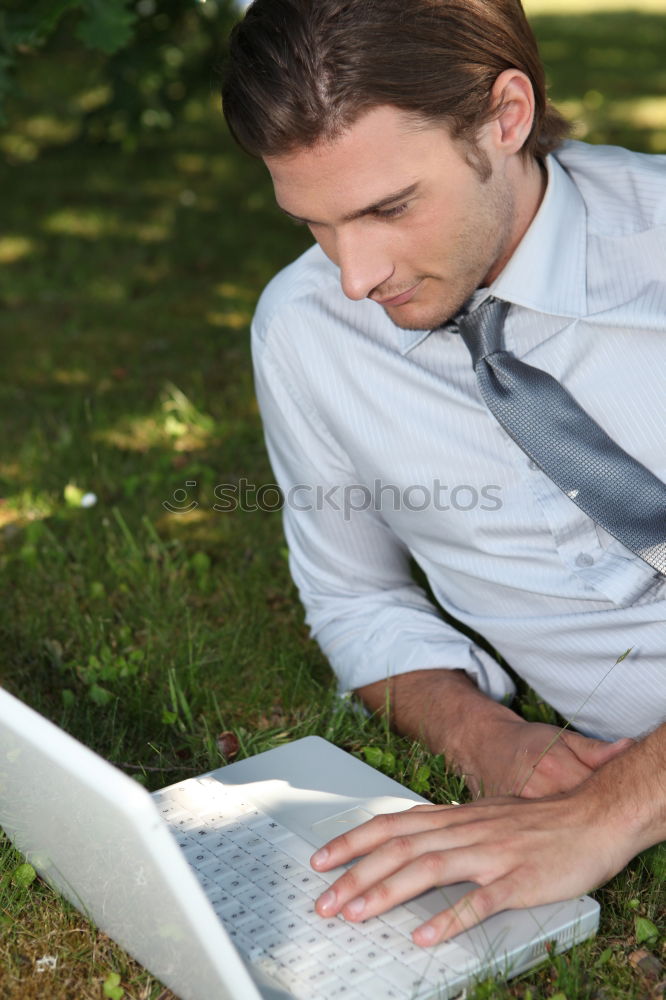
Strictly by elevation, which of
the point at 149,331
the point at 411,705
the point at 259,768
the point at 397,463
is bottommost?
the point at 149,331

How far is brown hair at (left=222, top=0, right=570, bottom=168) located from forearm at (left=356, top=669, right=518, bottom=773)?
115 centimetres

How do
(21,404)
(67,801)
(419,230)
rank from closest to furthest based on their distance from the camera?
1. (67,801)
2. (419,230)
3. (21,404)

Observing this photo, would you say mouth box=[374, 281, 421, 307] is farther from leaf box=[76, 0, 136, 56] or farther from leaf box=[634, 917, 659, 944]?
leaf box=[76, 0, 136, 56]

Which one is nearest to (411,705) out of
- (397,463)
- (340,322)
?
(397,463)

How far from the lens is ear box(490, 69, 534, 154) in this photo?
2.37 meters

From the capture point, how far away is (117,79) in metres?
5.47

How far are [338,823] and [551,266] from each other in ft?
3.77

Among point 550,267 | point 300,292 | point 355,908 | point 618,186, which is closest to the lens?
point 355,908

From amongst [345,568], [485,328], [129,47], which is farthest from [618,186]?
[129,47]

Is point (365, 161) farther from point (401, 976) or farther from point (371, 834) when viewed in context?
point (401, 976)

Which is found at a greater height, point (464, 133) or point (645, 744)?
point (464, 133)

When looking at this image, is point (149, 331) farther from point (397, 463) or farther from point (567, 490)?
point (567, 490)

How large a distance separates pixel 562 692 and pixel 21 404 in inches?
110

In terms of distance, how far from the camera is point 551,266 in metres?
2.36
